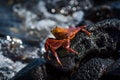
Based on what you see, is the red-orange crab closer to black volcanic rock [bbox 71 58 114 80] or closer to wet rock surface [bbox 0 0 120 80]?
wet rock surface [bbox 0 0 120 80]

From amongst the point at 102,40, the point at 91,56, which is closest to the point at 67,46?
the point at 91,56

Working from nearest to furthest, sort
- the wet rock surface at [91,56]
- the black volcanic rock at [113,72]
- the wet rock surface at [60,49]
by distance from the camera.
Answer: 1. the black volcanic rock at [113,72]
2. the wet rock surface at [91,56]
3. the wet rock surface at [60,49]

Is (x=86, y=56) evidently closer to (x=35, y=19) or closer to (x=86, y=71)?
(x=86, y=71)

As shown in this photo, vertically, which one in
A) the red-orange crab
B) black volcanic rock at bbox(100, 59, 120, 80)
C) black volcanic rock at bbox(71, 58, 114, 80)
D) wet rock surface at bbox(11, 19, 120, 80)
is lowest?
black volcanic rock at bbox(100, 59, 120, 80)

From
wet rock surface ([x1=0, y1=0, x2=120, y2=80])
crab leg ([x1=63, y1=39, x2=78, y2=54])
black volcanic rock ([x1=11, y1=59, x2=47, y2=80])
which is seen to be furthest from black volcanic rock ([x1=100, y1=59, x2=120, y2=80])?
black volcanic rock ([x1=11, y1=59, x2=47, y2=80])

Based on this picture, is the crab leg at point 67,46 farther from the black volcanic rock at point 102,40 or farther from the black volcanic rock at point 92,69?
the black volcanic rock at point 92,69

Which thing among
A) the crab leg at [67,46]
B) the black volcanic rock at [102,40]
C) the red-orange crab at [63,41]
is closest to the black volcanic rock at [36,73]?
the red-orange crab at [63,41]

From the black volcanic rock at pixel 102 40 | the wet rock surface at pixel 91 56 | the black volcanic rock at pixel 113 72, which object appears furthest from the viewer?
the black volcanic rock at pixel 102 40

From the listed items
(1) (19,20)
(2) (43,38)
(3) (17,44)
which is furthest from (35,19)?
(3) (17,44)
